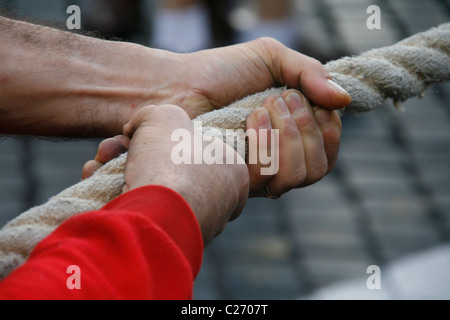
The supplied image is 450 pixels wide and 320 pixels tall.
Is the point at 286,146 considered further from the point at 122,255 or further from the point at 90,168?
the point at 122,255

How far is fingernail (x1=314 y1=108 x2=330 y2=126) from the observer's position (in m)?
1.02

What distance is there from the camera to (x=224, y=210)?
759mm

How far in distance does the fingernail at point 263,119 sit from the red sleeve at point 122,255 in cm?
32

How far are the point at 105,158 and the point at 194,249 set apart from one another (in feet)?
1.14

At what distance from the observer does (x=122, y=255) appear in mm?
609

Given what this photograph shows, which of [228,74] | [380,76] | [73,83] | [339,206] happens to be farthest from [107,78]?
[339,206]
